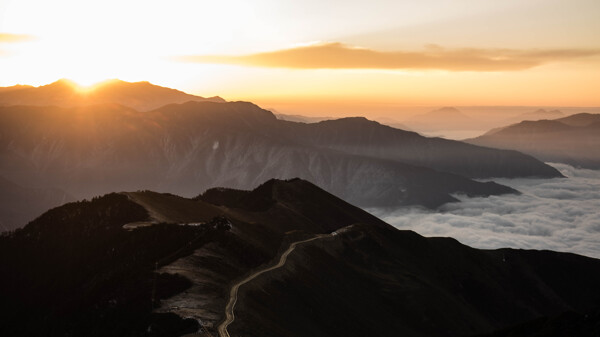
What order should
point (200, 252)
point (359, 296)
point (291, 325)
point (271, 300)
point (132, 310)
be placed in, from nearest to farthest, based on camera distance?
point (132, 310)
point (291, 325)
point (271, 300)
point (200, 252)
point (359, 296)

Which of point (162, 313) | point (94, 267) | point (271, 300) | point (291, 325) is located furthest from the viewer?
point (94, 267)

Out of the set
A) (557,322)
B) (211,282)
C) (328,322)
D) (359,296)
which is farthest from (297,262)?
(557,322)

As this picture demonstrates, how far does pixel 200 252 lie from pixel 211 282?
73.9 ft

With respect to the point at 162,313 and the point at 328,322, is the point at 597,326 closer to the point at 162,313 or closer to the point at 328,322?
the point at 328,322

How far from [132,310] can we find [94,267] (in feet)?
201

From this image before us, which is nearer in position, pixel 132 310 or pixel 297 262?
pixel 132 310

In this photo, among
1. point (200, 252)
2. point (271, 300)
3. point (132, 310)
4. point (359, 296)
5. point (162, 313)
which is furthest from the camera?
point (359, 296)

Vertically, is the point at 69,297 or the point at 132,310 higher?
the point at 132,310

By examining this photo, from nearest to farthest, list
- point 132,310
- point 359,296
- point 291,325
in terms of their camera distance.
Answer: point 132,310 < point 291,325 < point 359,296

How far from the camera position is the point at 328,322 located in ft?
532

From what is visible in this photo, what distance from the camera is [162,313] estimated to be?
123625 mm

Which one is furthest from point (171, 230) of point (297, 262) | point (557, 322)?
point (557, 322)

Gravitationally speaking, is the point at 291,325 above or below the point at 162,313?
below

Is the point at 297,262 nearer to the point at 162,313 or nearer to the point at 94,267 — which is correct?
the point at 94,267
